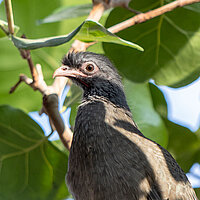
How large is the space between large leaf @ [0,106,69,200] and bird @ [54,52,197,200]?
1.55 feet

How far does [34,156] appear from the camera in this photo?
11.0 feet

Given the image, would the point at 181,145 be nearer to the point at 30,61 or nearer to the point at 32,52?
the point at 32,52

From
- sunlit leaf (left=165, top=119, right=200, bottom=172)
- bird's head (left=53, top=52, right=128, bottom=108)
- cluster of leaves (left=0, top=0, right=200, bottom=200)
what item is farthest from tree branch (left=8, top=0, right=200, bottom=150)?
sunlit leaf (left=165, top=119, right=200, bottom=172)

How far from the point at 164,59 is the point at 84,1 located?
3.08ft

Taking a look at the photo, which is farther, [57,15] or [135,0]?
[135,0]

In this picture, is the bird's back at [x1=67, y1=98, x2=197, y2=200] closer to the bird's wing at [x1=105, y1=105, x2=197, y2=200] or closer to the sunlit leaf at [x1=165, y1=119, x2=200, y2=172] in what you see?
the bird's wing at [x1=105, y1=105, x2=197, y2=200]

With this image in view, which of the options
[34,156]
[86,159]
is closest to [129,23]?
[86,159]

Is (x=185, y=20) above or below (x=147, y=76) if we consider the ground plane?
above

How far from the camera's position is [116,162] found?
2492mm

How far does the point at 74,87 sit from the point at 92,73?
327mm

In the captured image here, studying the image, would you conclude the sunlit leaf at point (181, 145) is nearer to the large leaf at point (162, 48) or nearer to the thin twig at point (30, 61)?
the large leaf at point (162, 48)

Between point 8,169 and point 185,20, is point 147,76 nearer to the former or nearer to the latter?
point 185,20

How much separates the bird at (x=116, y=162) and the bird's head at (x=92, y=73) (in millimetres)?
123

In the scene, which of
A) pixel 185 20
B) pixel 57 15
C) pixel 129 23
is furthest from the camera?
pixel 185 20
